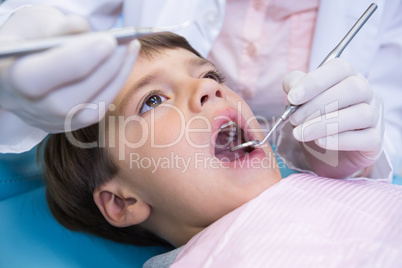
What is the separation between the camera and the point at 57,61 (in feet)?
1.94

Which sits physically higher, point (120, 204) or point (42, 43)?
point (42, 43)

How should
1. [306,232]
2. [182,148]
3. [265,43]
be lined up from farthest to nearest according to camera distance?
[265,43]
[182,148]
[306,232]

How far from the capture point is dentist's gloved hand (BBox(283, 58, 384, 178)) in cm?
90

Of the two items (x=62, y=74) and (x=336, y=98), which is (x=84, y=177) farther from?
(x=336, y=98)

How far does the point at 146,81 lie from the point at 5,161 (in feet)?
1.79

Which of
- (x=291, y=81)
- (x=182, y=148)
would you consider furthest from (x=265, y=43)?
(x=182, y=148)

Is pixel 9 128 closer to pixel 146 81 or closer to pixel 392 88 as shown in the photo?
pixel 146 81

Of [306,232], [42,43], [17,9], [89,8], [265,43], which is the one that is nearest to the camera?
Answer: [42,43]

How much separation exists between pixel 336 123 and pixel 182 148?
364mm

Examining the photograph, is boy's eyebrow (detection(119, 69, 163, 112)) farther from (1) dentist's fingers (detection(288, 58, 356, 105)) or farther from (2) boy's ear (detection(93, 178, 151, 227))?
(1) dentist's fingers (detection(288, 58, 356, 105))

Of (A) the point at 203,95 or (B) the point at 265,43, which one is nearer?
(A) the point at 203,95

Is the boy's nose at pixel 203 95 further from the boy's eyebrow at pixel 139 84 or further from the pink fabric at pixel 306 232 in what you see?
the pink fabric at pixel 306 232

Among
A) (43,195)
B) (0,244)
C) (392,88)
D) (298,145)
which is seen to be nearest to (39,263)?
(0,244)

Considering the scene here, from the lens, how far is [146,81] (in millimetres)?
941
